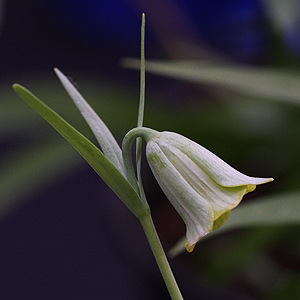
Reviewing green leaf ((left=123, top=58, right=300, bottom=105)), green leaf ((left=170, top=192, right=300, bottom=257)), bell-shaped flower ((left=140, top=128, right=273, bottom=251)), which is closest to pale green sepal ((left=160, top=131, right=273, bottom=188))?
bell-shaped flower ((left=140, top=128, right=273, bottom=251))

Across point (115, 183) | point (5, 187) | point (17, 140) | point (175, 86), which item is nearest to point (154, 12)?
point (175, 86)

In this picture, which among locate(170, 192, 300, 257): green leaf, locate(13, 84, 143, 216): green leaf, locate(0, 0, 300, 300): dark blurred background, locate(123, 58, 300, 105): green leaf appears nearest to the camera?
locate(13, 84, 143, 216): green leaf

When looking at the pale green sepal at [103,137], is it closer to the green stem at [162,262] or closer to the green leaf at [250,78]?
the green stem at [162,262]

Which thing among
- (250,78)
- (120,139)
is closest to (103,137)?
(250,78)

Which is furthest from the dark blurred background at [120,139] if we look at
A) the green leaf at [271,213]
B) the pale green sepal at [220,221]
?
the pale green sepal at [220,221]

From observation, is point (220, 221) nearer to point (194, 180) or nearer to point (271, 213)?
point (194, 180)

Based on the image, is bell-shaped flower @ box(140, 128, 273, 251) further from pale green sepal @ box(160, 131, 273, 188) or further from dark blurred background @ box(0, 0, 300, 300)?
dark blurred background @ box(0, 0, 300, 300)

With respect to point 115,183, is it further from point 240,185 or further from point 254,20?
point 254,20
